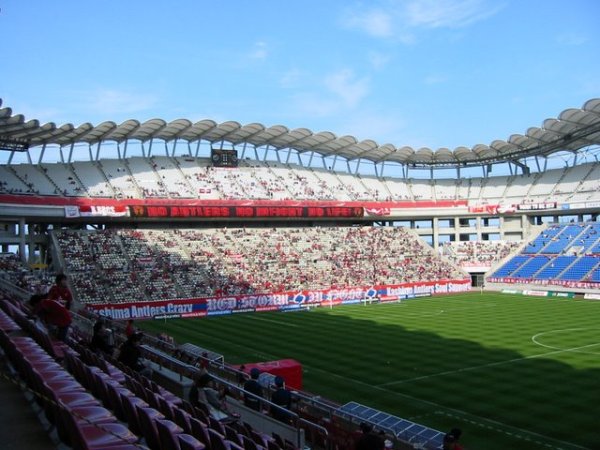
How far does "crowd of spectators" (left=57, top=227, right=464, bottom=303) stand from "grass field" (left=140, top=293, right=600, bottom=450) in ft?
25.8

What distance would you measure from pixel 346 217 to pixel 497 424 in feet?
187

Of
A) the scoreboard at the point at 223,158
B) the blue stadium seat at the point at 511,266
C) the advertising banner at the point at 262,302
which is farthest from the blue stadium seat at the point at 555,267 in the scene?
the scoreboard at the point at 223,158

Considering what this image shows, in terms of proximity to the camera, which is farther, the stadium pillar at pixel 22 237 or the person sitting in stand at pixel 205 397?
the stadium pillar at pixel 22 237

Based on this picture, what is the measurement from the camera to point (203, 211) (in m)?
65.6

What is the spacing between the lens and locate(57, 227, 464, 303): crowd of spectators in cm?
5397

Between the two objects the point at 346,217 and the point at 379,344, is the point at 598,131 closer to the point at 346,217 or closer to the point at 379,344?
the point at 346,217

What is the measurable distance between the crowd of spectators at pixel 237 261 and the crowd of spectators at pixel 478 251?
13.6 feet

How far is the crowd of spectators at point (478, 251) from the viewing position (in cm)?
7525

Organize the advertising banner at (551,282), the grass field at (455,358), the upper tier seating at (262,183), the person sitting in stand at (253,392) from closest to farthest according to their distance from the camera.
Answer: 1. the person sitting in stand at (253,392)
2. the grass field at (455,358)
3. the advertising banner at (551,282)
4. the upper tier seating at (262,183)

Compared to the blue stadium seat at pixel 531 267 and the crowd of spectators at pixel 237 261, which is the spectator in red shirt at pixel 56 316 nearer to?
the crowd of spectators at pixel 237 261

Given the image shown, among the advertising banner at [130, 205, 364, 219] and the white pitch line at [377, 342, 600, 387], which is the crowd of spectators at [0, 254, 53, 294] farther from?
the white pitch line at [377, 342, 600, 387]

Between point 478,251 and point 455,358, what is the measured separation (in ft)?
167

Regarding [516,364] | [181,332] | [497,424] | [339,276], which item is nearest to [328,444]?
[497,424]

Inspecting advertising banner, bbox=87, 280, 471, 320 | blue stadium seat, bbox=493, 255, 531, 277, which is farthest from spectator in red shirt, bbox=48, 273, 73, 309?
blue stadium seat, bbox=493, 255, 531, 277
